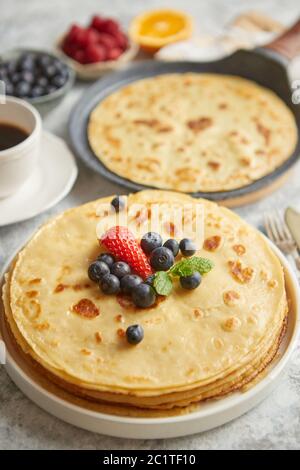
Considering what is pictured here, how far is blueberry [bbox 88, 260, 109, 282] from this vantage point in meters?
1.99

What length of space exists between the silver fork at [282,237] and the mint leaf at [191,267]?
1.75 ft

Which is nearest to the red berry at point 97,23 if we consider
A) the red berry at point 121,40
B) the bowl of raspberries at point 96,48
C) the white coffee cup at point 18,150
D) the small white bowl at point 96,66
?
the bowl of raspberries at point 96,48

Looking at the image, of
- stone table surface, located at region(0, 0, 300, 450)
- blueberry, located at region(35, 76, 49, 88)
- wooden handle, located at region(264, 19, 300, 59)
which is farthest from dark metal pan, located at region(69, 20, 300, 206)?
blueberry, located at region(35, 76, 49, 88)

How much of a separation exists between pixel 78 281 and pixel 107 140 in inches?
38.8

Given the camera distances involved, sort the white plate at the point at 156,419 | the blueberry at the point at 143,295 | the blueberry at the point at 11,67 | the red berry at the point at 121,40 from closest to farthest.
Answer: the white plate at the point at 156,419, the blueberry at the point at 143,295, the blueberry at the point at 11,67, the red berry at the point at 121,40

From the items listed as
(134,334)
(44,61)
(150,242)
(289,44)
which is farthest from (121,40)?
(134,334)

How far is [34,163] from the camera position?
2.63m

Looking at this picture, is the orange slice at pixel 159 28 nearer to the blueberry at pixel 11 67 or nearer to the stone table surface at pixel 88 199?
the stone table surface at pixel 88 199

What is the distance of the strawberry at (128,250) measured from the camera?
202cm

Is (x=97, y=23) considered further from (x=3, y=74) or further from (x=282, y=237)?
(x=282, y=237)

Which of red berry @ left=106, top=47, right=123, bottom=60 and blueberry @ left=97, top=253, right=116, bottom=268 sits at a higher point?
blueberry @ left=97, top=253, right=116, bottom=268

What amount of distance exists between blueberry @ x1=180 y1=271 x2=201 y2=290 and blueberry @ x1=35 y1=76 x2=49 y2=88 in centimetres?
153

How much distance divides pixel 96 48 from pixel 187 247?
1690mm

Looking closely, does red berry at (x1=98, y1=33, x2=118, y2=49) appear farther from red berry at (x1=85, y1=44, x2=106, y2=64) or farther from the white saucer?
the white saucer
